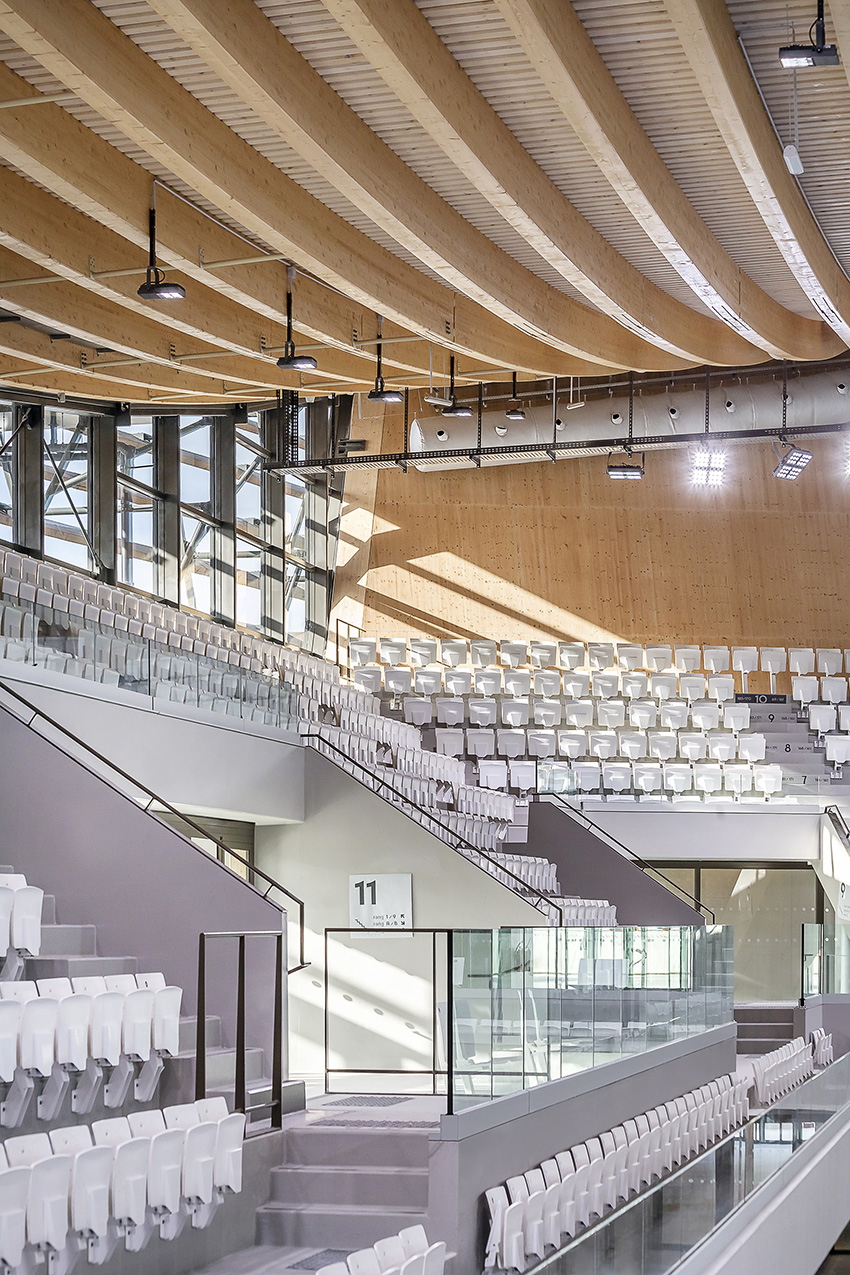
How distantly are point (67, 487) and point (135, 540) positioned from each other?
168 cm

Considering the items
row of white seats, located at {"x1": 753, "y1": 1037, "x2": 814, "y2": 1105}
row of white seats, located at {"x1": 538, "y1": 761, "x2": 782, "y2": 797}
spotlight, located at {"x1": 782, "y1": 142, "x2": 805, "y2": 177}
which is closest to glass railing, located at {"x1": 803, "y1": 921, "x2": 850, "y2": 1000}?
row of white seats, located at {"x1": 753, "y1": 1037, "x2": 814, "y2": 1105}

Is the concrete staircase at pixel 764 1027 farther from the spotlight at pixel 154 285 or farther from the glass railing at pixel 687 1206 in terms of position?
the spotlight at pixel 154 285

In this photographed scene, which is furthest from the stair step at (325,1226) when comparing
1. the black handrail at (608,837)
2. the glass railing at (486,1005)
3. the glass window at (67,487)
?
the glass window at (67,487)

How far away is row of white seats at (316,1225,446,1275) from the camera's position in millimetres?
5938

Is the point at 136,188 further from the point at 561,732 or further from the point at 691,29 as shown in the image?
the point at 561,732

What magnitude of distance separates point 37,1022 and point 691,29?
6950mm

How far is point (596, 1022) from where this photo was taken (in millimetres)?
10719

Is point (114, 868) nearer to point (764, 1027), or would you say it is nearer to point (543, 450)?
point (764, 1027)

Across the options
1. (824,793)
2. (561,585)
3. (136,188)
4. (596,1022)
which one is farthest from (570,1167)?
(561,585)

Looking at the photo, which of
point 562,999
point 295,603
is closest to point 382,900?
point 562,999

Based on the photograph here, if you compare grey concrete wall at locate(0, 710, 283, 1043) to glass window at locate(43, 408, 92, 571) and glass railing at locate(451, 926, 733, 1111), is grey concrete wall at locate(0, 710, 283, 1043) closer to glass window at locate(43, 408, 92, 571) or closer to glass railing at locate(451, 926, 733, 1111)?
glass railing at locate(451, 926, 733, 1111)

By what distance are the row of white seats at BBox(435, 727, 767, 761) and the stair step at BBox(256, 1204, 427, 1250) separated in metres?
13.6

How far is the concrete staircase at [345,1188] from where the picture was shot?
310 inches

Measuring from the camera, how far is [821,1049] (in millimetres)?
17219
